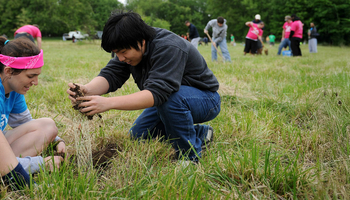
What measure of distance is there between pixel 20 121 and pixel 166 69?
4.11ft

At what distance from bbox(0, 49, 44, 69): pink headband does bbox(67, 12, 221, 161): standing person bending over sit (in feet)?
1.18

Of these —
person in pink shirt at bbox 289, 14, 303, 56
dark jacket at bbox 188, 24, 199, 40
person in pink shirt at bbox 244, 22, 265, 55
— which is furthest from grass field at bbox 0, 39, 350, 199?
dark jacket at bbox 188, 24, 199, 40

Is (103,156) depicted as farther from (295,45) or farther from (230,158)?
(295,45)

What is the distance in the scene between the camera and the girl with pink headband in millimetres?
1512

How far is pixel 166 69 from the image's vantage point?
1.87 m

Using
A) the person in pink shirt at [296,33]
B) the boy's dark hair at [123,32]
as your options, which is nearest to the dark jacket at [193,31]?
the person in pink shirt at [296,33]

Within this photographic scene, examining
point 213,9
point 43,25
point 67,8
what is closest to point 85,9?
point 67,8

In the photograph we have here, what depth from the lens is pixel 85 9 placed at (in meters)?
45.8

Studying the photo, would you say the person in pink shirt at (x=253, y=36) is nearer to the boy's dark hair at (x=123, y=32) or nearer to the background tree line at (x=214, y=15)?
the boy's dark hair at (x=123, y=32)

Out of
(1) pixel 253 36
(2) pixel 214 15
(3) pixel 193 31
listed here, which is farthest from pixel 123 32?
(2) pixel 214 15

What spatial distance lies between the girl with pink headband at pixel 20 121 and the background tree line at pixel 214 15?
90.0 feet

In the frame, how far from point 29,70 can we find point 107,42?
56 cm

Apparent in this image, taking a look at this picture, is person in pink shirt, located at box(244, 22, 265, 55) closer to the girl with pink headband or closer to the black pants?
the black pants

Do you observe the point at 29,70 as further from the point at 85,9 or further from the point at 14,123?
the point at 85,9
